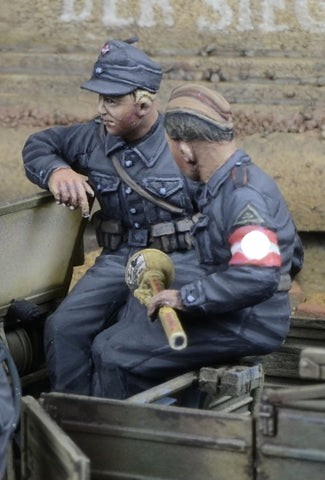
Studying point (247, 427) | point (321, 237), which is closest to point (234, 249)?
point (247, 427)

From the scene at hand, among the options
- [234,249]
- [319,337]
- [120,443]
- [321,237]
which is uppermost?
[234,249]

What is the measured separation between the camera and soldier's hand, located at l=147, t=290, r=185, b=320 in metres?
6.38

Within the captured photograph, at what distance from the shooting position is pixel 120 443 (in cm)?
613

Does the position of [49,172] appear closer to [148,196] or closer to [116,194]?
[116,194]

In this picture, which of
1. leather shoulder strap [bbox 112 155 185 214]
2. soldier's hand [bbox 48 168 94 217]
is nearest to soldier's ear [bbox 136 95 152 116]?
leather shoulder strap [bbox 112 155 185 214]

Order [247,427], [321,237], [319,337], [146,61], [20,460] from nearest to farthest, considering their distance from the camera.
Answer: [247,427]
[20,460]
[146,61]
[319,337]
[321,237]

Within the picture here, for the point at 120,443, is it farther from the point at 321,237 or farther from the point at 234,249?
the point at 321,237

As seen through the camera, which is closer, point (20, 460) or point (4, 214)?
point (20, 460)

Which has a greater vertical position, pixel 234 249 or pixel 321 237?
pixel 234 249

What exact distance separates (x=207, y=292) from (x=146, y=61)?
1.22 meters

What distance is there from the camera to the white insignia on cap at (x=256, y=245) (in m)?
6.27

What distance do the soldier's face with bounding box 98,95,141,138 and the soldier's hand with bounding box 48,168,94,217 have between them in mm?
271

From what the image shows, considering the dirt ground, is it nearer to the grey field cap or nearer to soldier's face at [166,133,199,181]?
the grey field cap

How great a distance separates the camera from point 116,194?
7227 mm
